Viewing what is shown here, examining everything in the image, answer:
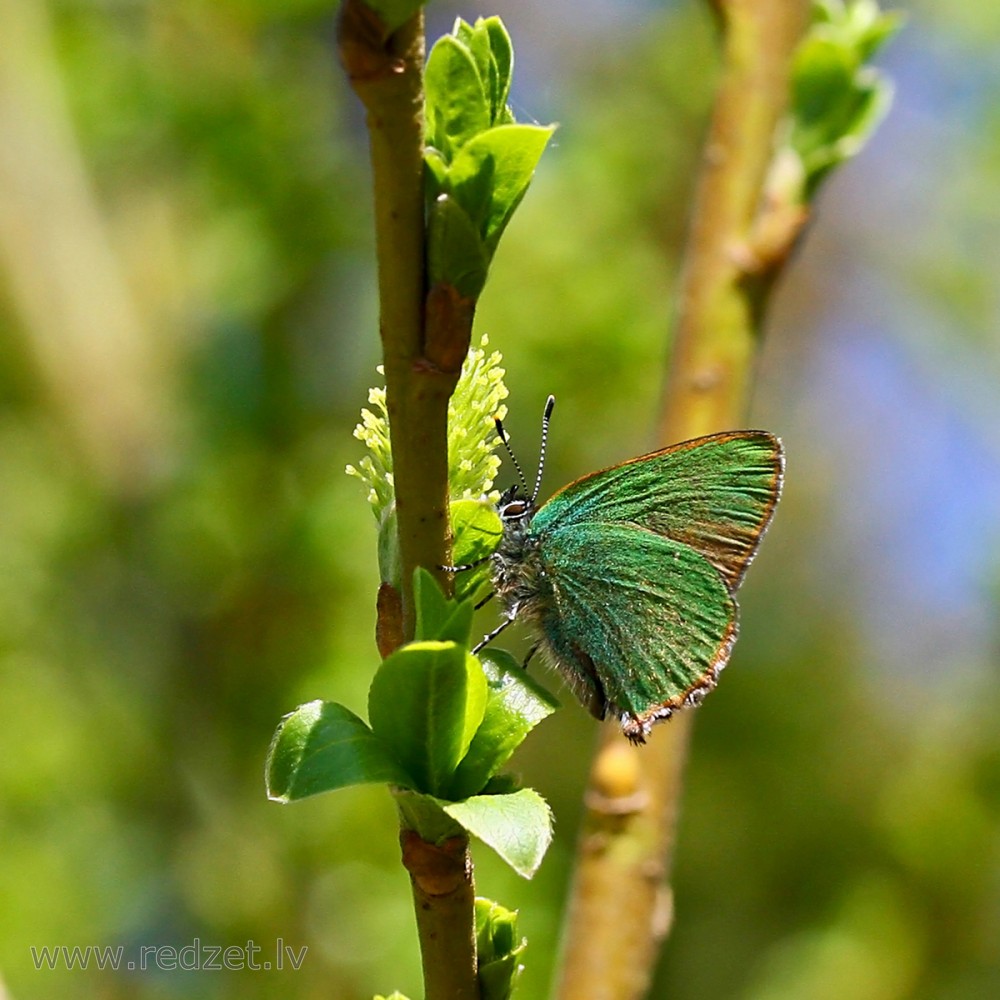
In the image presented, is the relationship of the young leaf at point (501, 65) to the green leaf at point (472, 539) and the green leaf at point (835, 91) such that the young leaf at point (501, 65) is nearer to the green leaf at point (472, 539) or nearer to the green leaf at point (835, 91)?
the green leaf at point (472, 539)

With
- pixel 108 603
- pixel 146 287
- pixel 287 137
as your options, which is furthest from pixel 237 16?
pixel 108 603

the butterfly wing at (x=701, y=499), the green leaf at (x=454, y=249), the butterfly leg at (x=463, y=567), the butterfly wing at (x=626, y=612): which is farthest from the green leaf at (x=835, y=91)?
the green leaf at (x=454, y=249)

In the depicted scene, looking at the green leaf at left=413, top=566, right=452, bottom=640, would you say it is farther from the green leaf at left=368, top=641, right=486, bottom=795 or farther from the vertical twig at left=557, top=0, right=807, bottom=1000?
the vertical twig at left=557, top=0, right=807, bottom=1000

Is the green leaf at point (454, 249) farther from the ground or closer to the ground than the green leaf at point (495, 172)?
closer to the ground

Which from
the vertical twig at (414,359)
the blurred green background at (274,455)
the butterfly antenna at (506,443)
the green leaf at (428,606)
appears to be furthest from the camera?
the blurred green background at (274,455)

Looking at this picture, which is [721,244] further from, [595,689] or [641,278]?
[641,278]

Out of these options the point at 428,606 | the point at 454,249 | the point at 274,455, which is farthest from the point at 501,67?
the point at 274,455

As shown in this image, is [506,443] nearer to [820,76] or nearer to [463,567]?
[463,567]

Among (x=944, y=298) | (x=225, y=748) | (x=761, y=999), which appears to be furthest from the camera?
(x=944, y=298)
